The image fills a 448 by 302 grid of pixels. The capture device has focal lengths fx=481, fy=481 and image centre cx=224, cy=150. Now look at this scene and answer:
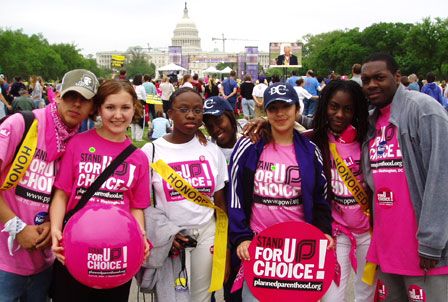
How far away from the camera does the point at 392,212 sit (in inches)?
117

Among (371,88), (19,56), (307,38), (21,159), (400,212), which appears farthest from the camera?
(307,38)

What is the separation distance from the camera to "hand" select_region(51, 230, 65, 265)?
2593 mm

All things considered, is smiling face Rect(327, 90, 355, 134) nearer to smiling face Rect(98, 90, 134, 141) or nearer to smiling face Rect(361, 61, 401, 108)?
smiling face Rect(361, 61, 401, 108)

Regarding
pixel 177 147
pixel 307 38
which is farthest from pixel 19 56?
pixel 307 38

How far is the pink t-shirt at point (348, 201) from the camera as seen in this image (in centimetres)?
325

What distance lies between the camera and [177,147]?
3213mm

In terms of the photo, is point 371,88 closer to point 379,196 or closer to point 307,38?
point 379,196

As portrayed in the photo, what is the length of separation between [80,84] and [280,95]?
122 centimetres

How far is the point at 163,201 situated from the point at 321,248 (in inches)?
41.3

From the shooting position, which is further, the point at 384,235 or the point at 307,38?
the point at 307,38

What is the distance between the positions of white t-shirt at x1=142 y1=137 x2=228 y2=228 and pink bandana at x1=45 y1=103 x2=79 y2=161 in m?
0.55

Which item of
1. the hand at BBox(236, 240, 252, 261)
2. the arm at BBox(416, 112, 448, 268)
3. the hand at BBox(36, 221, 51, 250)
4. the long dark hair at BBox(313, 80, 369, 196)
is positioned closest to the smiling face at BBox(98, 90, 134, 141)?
the hand at BBox(36, 221, 51, 250)

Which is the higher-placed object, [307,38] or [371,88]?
[307,38]

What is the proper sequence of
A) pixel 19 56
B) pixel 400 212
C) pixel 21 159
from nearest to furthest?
pixel 21 159, pixel 400 212, pixel 19 56
